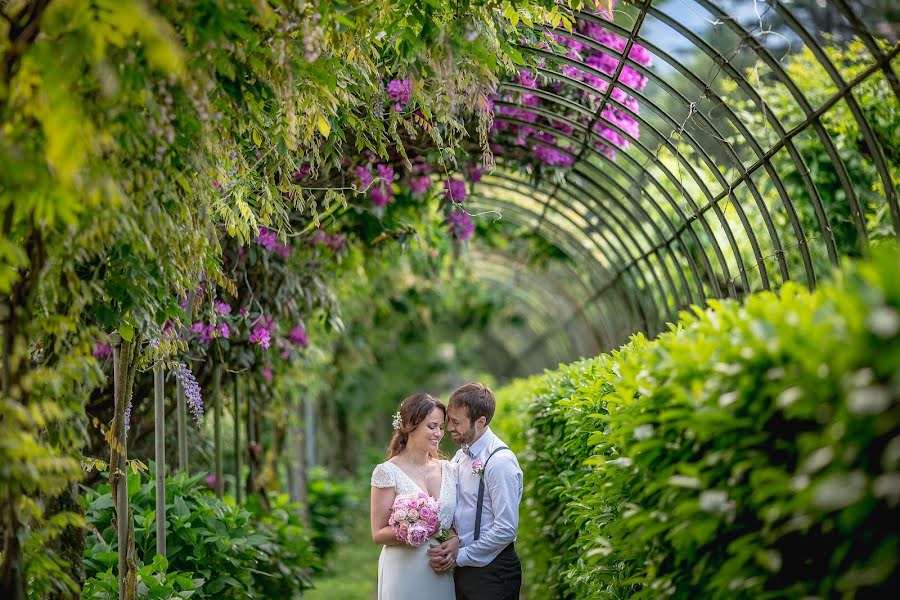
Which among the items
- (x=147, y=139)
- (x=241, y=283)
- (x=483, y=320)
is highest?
(x=483, y=320)

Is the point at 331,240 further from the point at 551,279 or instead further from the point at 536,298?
the point at 536,298

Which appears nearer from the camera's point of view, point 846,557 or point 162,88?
point 846,557

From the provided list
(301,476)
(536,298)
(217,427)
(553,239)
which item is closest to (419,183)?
(217,427)

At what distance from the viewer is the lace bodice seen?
15.1 ft

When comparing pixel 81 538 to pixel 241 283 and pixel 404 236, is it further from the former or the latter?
pixel 404 236

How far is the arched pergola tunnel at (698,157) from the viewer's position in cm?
452

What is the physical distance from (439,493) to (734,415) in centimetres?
254

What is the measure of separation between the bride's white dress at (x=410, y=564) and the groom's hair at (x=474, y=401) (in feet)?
1.29

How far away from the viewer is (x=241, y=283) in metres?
6.31

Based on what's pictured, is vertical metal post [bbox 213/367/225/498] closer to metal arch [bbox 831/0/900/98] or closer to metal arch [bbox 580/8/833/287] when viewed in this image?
metal arch [bbox 580/8/833/287]

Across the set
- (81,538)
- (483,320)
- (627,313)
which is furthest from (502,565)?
(483,320)

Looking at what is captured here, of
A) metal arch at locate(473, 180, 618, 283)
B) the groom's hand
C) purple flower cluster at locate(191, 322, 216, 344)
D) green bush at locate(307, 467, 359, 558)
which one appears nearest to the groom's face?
the groom's hand

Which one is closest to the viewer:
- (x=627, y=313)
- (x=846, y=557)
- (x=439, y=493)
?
(x=846, y=557)

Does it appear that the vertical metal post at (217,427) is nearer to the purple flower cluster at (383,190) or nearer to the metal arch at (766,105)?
the purple flower cluster at (383,190)
